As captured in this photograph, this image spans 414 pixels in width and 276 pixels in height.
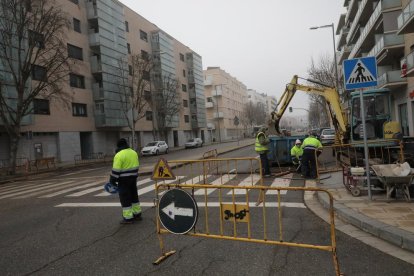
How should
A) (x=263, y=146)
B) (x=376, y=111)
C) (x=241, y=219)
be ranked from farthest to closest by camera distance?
(x=376, y=111), (x=263, y=146), (x=241, y=219)

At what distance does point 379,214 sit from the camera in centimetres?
649

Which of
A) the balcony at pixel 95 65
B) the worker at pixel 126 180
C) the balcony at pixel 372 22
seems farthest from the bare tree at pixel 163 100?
the worker at pixel 126 180

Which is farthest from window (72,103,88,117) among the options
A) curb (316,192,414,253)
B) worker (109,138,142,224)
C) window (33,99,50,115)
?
curb (316,192,414,253)

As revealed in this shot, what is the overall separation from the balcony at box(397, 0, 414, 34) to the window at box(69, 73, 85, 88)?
2813 centimetres

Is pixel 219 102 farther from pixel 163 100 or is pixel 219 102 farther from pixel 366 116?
pixel 366 116

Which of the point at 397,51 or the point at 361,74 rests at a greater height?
the point at 397,51

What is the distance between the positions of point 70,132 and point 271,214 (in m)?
30.7

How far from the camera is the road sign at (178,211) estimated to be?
5078 mm

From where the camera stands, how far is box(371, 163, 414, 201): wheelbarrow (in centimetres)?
729

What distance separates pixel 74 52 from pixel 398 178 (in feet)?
116

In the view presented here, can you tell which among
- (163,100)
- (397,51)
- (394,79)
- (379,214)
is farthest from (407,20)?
(163,100)

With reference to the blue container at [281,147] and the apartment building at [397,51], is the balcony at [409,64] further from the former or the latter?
the blue container at [281,147]

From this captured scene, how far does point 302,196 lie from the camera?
31.6ft

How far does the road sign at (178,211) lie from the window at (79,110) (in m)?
32.9
